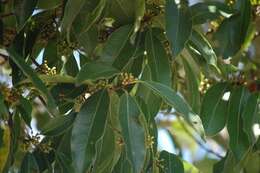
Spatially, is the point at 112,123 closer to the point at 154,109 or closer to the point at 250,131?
the point at 154,109

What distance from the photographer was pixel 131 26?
148cm

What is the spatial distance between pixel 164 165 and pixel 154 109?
147 millimetres

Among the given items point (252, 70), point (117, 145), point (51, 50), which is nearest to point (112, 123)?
point (117, 145)

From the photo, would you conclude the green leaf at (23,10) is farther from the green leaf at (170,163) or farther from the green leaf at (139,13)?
the green leaf at (170,163)

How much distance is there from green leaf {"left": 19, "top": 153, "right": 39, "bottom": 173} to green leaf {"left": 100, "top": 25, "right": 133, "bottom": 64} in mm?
271

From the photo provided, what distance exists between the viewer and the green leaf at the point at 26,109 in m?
1.38

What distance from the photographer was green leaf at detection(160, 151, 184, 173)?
4.80ft

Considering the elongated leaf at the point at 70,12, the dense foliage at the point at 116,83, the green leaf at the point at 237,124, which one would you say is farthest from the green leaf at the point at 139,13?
the green leaf at the point at 237,124

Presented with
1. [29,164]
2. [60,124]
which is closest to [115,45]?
[60,124]

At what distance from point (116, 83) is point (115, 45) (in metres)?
0.11

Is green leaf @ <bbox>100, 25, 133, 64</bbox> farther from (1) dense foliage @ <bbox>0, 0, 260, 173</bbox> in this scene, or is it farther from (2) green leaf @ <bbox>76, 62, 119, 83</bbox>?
(2) green leaf @ <bbox>76, 62, 119, 83</bbox>

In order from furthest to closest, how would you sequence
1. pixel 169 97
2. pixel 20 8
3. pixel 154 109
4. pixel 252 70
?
pixel 252 70, pixel 154 109, pixel 20 8, pixel 169 97

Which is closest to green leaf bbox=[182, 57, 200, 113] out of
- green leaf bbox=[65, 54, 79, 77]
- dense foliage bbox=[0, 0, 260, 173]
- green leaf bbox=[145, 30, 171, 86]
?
dense foliage bbox=[0, 0, 260, 173]

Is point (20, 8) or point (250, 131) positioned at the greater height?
point (20, 8)
